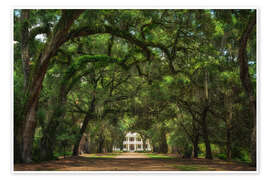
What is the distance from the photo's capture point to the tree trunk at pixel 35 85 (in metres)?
8.23

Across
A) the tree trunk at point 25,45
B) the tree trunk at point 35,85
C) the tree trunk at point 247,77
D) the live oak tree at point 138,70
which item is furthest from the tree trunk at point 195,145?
the tree trunk at point 25,45

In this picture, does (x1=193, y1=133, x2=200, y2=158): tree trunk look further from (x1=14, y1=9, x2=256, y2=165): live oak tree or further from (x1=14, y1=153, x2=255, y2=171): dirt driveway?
(x1=14, y1=153, x2=255, y2=171): dirt driveway

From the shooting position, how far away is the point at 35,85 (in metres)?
8.67

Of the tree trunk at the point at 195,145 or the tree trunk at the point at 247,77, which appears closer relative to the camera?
the tree trunk at the point at 247,77

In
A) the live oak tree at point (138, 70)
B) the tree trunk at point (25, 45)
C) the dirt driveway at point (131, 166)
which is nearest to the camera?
the dirt driveway at point (131, 166)

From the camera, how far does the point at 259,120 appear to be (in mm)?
6781

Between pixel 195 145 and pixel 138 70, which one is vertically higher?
pixel 138 70

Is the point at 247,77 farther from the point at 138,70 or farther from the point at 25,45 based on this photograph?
the point at 25,45

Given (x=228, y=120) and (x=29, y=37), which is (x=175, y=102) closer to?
(x=228, y=120)

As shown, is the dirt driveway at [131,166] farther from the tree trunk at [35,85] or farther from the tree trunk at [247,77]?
the tree trunk at [35,85]

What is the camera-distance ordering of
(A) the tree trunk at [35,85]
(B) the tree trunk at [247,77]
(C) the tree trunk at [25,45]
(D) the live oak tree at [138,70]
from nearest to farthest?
(B) the tree trunk at [247,77] → (A) the tree trunk at [35,85] → (D) the live oak tree at [138,70] → (C) the tree trunk at [25,45]

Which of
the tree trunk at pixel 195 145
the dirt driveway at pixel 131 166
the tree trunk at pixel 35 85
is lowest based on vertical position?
the tree trunk at pixel 195 145

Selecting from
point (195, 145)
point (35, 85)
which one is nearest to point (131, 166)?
point (35, 85)

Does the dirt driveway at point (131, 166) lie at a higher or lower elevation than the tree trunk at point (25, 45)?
lower
